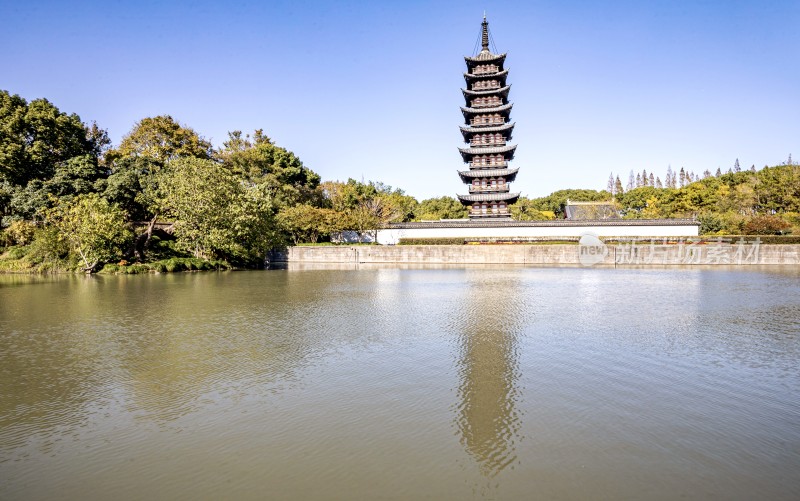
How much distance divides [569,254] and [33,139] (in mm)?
47737

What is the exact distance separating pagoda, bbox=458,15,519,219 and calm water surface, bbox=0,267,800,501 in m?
39.4

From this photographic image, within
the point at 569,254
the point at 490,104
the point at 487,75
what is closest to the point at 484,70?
the point at 487,75

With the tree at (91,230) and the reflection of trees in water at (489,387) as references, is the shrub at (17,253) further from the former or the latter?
the reflection of trees in water at (489,387)

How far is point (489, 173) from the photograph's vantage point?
52906 mm

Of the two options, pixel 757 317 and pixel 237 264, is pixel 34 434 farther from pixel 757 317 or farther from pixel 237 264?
pixel 237 264

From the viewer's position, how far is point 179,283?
25.1 m

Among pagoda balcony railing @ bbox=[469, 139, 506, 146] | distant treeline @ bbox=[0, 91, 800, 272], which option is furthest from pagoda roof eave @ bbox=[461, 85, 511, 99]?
distant treeline @ bbox=[0, 91, 800, 272]

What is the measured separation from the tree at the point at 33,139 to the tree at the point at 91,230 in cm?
837

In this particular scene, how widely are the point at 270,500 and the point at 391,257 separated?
4106 cm

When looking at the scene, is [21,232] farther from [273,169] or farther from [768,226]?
[768,226]

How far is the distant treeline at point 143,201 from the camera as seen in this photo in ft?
105

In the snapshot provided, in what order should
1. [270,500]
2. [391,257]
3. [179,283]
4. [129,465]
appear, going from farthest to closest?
[391,257] → [179,283] → [129,465] → [270,500]

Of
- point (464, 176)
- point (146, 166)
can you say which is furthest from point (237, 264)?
point (464, 176)

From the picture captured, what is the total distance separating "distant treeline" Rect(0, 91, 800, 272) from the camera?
3203 centimetres
